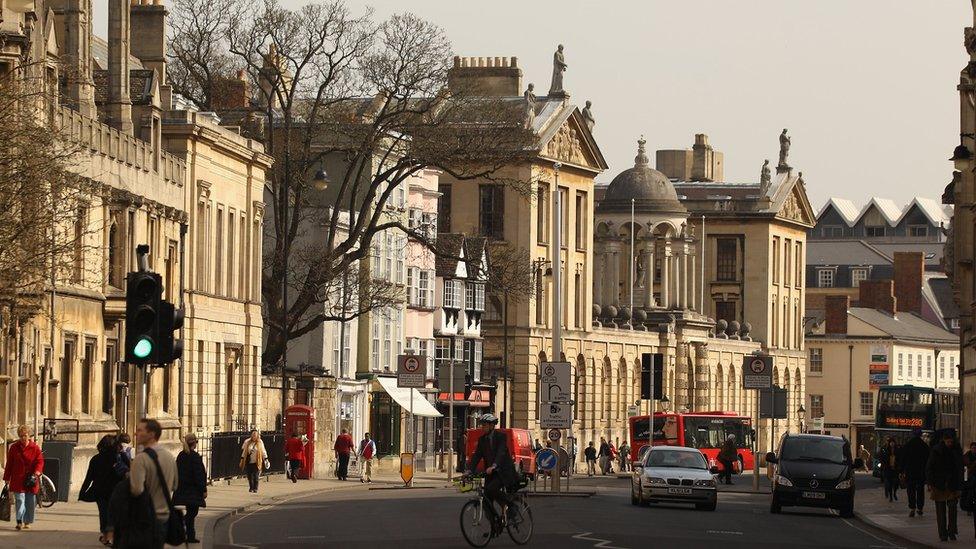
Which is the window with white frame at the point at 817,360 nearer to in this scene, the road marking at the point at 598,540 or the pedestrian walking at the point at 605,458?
the pedestrian walking at the point at 605,458

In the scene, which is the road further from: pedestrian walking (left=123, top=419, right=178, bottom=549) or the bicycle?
pedestrian walking (left=123, top=419, right=178, bottom=549)

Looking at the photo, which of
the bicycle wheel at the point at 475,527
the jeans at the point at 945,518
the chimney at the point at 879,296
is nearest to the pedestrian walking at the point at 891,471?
the jeans at the point at 945,518

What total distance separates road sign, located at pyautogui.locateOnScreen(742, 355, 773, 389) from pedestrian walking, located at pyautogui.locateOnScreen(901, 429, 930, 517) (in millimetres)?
12675

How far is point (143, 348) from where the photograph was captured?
79.6 feet

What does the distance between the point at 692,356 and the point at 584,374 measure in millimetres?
16342

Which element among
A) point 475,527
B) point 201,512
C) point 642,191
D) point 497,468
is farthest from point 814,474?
point 642,191

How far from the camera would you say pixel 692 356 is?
13350 centimetres

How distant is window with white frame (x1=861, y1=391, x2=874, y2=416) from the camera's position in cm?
15225

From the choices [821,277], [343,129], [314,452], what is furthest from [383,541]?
[821,277]

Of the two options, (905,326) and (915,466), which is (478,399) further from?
(905,326)

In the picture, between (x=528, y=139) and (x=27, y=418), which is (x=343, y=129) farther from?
(x=27, y=418)

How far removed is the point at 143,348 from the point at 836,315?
133706mm

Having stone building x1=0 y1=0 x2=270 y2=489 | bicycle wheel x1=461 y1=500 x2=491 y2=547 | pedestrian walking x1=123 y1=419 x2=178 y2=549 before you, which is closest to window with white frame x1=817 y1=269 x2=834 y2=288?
stone building x1=0 y1=0 x2=270 y2=489

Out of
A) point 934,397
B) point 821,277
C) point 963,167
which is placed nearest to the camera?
point 963,167
